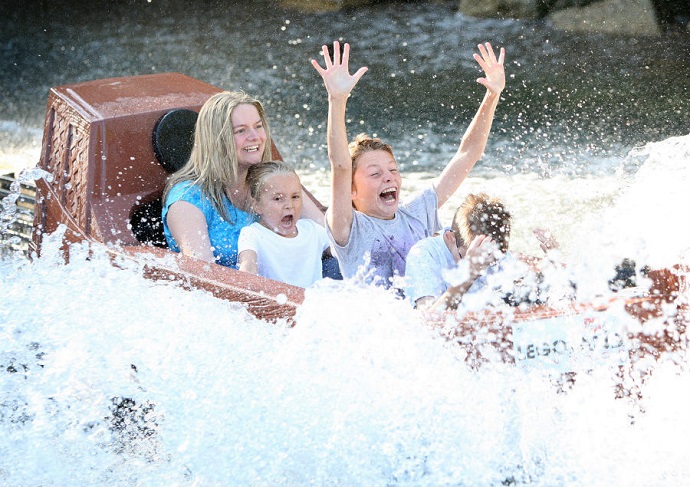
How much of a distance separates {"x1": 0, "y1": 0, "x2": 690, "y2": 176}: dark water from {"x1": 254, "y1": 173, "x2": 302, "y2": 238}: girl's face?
316 centimetres

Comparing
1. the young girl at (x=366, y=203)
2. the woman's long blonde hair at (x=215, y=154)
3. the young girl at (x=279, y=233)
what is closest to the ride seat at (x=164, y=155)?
the woman's long blonde hair at (x=215, y=154)

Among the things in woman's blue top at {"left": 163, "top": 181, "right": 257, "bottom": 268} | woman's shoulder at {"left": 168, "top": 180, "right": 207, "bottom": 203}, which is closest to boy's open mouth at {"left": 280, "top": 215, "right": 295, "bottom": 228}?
woman's blue top at {"left": 163, "top": 181, "right": 257, "bottom": 268}

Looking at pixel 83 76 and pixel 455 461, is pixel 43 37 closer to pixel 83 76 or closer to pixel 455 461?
pixel 83 76

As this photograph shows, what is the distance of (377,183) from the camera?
2424mm

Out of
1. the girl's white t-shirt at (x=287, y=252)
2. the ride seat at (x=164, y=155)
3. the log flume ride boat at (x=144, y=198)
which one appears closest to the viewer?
the log flume ride boat at (x=144, y=198)

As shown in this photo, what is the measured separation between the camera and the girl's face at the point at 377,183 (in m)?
2.42

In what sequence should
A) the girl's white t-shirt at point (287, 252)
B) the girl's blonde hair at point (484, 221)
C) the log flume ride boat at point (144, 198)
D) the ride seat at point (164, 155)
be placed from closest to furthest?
the log flume ride boat at point (144, 198)
the girl's blonde hair at point (484, 221)
the girl's white t-shirt at point (287, 252)
the ride seat at point (164, 155)

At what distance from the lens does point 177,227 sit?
8.61 ft

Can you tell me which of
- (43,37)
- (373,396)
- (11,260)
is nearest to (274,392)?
(373,396)

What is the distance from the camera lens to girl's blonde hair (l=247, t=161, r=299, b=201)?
2.59m

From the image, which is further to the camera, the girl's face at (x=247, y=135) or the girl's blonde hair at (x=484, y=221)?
the girl's face at (x=247, y=135)

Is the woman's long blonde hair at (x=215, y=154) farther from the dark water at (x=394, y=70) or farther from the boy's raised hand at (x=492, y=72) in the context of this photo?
the dark water at (x=394, y=70)

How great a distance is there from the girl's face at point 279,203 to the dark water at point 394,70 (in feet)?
10.4

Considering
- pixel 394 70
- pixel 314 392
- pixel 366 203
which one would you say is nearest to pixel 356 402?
pixel 314 392
